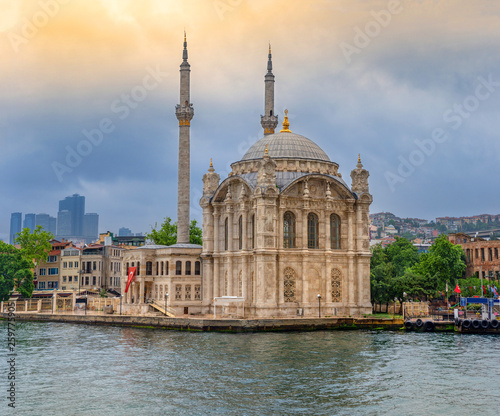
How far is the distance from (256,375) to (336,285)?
30.6m

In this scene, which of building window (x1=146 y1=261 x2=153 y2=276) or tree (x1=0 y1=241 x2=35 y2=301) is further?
Result: tree (x1=0 y1=241 x2=35 y2=301)

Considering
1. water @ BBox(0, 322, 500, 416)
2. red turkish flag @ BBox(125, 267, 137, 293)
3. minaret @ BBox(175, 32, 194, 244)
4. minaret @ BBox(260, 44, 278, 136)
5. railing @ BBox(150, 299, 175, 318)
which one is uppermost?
minaret @ BBox(260, 44, 278, 136)

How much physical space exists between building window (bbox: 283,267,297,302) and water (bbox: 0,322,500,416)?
970cm

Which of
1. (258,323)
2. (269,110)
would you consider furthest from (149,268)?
(269,110)

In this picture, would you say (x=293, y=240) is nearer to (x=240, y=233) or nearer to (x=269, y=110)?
(x=240, y=233)

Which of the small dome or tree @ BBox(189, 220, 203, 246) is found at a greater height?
the small dome

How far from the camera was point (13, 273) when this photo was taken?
8456cm

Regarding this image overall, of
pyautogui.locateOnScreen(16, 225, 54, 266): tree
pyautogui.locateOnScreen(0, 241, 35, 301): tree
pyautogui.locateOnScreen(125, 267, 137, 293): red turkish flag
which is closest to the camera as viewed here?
pyautogui.locateOnScreen(125, 267, 137, 293): red turkish flag

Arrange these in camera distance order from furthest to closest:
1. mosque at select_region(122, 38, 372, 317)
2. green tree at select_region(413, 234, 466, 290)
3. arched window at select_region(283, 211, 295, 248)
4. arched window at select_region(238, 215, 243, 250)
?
green tree at select_region(413, 234, 466, 290) → arched window at select_region(238, 215, 243, 250) → arched window at select_region(283, 211, 295, 248) → mosque at select_region(122, 38, 372, 317)

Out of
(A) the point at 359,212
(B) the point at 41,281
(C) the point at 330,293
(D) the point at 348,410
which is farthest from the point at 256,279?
(B) the point at 41,281

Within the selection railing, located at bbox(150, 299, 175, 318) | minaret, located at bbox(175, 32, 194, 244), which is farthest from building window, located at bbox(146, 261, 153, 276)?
minaret, located at bbox(175, 32, 194, 244)

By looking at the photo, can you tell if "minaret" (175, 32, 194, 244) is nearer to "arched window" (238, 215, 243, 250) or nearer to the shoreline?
"arched window" (238, 215, 243, 250)

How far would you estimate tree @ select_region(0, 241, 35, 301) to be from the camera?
8356 centimetres

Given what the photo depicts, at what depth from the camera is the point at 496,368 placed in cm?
3681
